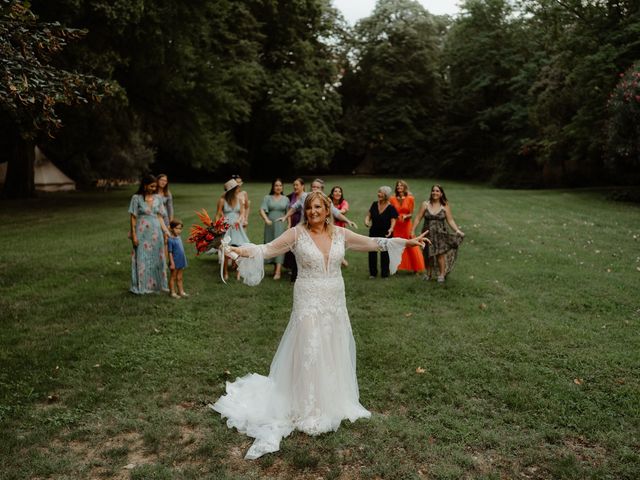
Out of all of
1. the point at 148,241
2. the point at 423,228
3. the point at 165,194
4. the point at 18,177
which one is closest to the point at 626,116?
the point at 423,228

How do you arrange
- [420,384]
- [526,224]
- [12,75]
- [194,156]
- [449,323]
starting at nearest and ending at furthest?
[420,384] → [12,75] → [449,323] → [526,224] → [194,156]

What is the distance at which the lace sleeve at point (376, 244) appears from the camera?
5660mm

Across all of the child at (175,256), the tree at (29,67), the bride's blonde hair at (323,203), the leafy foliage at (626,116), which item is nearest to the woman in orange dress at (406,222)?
the child at (175,256)

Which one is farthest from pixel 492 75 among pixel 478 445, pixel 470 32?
pixel 478 445

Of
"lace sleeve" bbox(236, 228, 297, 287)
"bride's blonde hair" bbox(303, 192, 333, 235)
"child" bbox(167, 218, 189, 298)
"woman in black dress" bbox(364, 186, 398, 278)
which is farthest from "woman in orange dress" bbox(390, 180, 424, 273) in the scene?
"lace sleeve" bbox(236, 228, 297, 287)

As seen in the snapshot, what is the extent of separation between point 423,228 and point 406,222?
1728 mm

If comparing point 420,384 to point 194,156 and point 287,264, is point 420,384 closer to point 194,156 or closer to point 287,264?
point 287,264

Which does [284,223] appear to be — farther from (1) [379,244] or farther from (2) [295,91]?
(2) [295,91]

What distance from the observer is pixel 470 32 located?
150 ft

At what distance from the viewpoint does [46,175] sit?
38.8 meters

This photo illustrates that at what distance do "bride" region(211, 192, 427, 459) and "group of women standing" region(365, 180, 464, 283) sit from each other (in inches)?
216

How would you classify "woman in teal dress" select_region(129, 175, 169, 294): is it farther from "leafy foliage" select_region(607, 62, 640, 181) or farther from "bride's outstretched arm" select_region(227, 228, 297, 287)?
"leafy foliage" select_region(607, 62, 640, 181)

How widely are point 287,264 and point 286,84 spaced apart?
34316 mm

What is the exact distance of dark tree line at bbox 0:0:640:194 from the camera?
1964 cm
